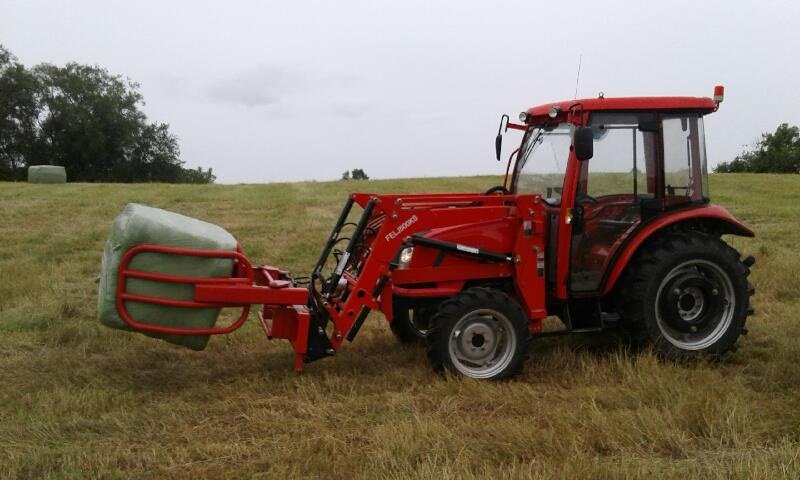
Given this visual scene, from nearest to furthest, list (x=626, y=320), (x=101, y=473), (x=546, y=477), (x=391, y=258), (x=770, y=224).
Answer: (x=546, y=477)
(x=101, y=473)
(x=391, y=258)
(x=626, y=320)
(x=770, y=224)

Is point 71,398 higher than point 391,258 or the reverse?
the reverse

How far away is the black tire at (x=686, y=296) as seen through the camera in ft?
16.8

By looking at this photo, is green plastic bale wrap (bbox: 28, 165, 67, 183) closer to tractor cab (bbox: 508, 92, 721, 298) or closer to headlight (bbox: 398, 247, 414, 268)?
headlight (bbox: 398, 247, 414, 268)

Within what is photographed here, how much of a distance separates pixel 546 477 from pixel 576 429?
665 mm

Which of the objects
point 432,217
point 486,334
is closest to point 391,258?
point 432,217

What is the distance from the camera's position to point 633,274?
5.18 meters

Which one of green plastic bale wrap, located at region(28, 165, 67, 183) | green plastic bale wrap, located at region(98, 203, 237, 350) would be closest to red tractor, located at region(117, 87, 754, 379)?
green plastic bale wrap, located at region(98, 203, 237, 350)

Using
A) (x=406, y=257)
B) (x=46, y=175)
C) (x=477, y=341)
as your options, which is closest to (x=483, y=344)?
(x=477, y=341)

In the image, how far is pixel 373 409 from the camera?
14.0 feet

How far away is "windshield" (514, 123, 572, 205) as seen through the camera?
538 centimetres

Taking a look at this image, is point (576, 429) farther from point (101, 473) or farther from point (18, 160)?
point (18, 160)

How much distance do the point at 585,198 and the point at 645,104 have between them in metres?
0.81

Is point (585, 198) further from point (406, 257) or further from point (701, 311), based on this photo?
point (406, 257)

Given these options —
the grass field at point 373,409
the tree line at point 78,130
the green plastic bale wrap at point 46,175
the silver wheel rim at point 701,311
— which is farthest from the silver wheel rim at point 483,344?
the tree line at point 78,130
